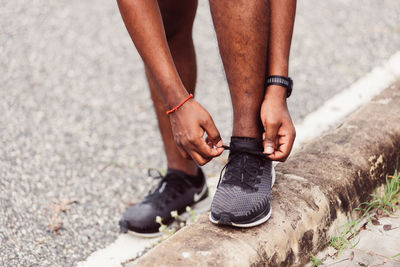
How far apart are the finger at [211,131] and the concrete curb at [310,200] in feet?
0.93

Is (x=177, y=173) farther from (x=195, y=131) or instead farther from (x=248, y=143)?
(x=195, y=131)

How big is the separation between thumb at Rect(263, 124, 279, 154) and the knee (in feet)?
2.25

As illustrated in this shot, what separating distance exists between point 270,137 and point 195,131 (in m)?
0.26

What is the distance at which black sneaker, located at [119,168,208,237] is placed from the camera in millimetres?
2246

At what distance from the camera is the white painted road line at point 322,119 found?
2.16m

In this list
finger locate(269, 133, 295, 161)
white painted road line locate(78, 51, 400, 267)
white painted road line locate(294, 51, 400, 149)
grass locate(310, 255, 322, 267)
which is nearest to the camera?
finger locate(269, 133, 295, 161)

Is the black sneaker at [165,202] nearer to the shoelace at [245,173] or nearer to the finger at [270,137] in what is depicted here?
the shoelace at [245,173]

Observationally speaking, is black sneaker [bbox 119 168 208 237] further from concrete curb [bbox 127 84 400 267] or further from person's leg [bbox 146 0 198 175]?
concrete curb [bbox 127 84 400 267]

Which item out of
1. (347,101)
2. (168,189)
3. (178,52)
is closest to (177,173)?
(168,189)

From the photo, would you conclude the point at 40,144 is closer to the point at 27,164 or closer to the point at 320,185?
the point at 27,164

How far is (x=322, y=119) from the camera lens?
309 cm

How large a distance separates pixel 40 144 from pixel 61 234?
0.82 meters

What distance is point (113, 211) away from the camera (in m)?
2.47

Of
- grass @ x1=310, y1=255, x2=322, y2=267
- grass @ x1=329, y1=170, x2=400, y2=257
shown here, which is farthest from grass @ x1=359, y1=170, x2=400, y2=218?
grass @ x1=310, y1=255, x2=322, y2=267
